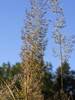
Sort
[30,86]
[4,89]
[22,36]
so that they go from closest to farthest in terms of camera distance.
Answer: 1. [30,86]
2. [22,36]
3. [4,89]

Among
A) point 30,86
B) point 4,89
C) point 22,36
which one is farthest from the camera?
point 4,89

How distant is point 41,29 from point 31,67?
34 cm

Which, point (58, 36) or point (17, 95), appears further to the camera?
point (58, 36)

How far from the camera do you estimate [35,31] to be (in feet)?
10.4

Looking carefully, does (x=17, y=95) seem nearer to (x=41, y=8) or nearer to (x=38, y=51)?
(x=38, y=51)

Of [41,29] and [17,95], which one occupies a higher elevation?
[41,29]

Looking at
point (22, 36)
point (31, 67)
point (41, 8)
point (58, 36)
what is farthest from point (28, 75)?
point (58, 36)

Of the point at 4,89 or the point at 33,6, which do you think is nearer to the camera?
the point at 33,6

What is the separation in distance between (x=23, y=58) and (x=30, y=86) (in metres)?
0.22

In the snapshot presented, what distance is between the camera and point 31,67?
3059 millimetres

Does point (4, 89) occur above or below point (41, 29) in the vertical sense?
below

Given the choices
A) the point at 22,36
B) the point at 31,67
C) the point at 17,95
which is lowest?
the point at 17,95

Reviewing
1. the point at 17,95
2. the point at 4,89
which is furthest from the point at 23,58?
the point at 4,89

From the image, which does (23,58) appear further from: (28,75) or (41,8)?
(41,8)
